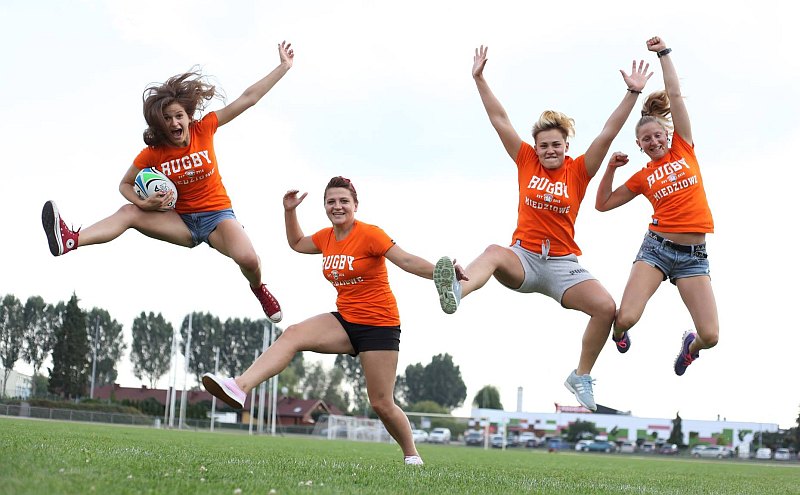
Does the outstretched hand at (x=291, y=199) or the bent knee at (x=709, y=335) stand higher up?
the outstretched hand at (x=291, y=199)

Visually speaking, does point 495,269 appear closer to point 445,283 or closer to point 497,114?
point 445,283

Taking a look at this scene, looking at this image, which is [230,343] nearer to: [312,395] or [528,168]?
[312,395]

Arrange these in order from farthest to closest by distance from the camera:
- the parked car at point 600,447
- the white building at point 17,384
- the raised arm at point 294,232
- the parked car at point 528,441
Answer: the white building at point 17,384 < the parked car at point 528,441 < the parked car at point 600,447 < the raised arm at point 294,232

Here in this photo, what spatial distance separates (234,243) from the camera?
905 cm

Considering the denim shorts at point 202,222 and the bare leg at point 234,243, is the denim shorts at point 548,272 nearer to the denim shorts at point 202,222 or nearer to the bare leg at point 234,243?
the bare leg at point 234,243

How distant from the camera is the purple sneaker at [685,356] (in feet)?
33.3

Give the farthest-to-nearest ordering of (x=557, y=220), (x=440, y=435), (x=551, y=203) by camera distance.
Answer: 1. (x=440, y=435)
2. (x=557, y=220)
3. (x=551, y=203)

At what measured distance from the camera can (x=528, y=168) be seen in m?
8.63

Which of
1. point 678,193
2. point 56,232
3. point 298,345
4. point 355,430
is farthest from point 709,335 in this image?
point 355,430

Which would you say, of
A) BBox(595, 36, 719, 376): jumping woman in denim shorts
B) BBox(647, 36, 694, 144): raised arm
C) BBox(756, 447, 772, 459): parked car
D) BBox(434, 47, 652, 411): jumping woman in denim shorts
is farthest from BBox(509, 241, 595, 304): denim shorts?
BBox(756, 447, 772, 459): parked car

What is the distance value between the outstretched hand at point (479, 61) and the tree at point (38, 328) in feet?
294

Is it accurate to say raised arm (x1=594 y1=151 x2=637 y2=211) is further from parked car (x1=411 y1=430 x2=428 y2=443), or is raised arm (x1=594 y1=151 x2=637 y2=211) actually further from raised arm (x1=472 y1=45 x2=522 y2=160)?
parked car (x1=411 y1=430 x2=428 y2=443)

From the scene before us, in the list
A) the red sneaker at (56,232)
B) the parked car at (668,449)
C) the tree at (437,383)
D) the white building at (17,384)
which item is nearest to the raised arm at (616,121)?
the red sneaker at (56,232)

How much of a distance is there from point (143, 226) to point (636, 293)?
527 centimetres
